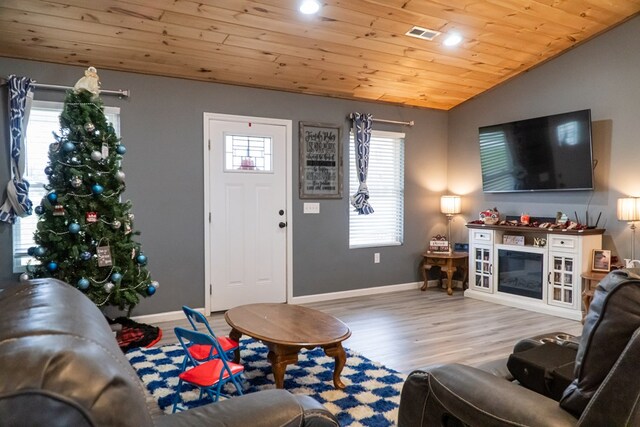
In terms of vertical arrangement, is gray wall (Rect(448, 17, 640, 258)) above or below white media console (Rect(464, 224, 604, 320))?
above

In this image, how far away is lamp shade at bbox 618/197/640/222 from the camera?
434cm

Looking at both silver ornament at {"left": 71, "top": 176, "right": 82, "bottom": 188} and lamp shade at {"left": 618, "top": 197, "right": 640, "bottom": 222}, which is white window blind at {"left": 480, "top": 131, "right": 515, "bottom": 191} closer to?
lamp shade at {"left": 618, "top": 197, "right": 640, "bottom": 222}

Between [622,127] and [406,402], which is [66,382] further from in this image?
[622,127]

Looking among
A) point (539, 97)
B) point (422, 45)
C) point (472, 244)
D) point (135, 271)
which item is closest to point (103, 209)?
point (135, 271)

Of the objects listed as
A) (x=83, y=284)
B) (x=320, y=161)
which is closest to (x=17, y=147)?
(x=83, y=284)

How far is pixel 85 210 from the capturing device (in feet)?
12.2

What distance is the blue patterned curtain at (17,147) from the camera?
382 centimetres

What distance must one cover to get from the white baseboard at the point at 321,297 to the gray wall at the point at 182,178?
61mm

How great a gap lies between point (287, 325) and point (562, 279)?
3.39 metres

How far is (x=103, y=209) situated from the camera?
382 cm

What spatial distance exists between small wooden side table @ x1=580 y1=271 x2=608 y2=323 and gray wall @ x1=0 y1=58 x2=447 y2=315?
2.47m

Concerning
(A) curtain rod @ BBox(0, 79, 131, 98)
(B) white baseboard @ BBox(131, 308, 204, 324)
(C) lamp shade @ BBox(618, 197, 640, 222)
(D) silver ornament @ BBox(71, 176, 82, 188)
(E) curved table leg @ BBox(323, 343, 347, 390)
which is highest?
(A) curtain rod @ BBox(0, 79, 131, 98)

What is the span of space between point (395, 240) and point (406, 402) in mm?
4675

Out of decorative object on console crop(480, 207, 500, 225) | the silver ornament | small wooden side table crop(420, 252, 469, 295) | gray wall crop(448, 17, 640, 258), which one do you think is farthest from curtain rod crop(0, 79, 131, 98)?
gray wall crop(448, 17, 640, 258)
